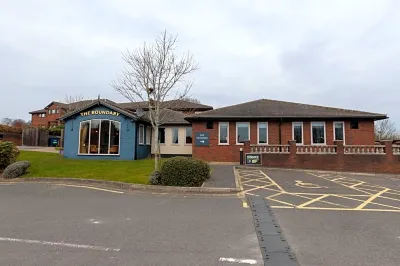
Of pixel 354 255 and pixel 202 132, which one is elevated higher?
pixel 202 132

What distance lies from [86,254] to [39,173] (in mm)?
11004

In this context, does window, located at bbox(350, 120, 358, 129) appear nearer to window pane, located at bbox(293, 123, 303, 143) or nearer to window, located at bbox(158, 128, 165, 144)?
window pane, located at bbox(293, 123, 303, 143)

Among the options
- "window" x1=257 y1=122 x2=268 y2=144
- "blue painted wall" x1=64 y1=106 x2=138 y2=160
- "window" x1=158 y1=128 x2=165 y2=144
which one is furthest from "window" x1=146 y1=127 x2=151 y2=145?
"window" x1=257 y1=122 x2=268 y2=144

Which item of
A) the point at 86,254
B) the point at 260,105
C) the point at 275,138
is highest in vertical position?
the point at 260,105

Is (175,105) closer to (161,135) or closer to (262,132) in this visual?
(161,135)

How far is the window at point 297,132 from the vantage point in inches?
823

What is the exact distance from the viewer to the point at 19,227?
241 inches

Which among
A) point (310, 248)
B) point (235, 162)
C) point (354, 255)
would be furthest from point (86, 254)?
point (235, 162)

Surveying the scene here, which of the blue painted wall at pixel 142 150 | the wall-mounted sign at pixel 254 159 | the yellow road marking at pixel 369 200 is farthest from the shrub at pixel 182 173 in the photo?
the blue painted wall at pixel 142 150

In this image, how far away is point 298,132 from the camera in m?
21.0

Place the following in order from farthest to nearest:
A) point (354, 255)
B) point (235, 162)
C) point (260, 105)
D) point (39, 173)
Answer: point (260, 105) < point (235, 162) < point (39, 173) < point (354, 255)

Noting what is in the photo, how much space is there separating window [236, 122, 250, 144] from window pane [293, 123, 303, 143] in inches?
131

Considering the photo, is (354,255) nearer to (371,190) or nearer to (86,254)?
(86,254)

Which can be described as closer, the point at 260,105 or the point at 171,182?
the point at 171,182
